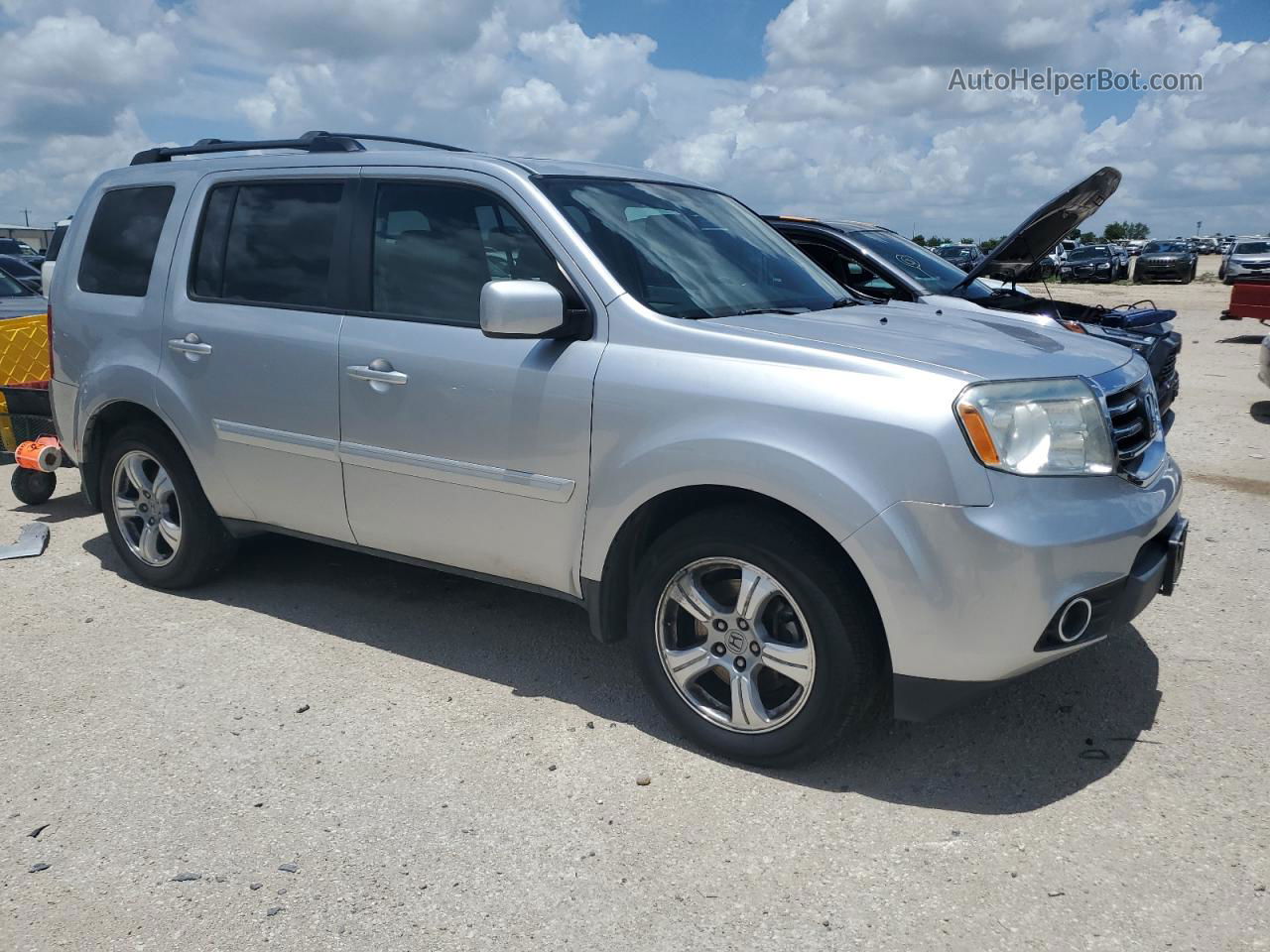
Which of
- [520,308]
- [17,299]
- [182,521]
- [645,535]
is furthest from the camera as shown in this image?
[17,299]

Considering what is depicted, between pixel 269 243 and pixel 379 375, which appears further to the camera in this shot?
pixel 269 243

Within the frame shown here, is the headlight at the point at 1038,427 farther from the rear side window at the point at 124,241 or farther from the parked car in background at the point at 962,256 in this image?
the parked car in background at the point at 962,256

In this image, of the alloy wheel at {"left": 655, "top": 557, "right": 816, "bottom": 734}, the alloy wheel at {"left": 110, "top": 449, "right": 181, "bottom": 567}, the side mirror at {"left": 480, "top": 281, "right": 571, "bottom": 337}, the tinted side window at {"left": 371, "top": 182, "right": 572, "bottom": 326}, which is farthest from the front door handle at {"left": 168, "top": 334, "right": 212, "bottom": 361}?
the alloy wheel at {"left": 655, "top": 557, "right": 816, "bottom": 734}

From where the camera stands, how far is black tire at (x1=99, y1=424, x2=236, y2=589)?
4.95 metres

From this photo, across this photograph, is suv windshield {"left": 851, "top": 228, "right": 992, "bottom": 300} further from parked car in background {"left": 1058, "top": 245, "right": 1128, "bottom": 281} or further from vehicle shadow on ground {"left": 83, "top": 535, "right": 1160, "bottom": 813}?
parked car in background {"left": 1058, "top": 245, "right": 1128, "bottom": 281}

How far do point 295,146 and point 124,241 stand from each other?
1.04 meters

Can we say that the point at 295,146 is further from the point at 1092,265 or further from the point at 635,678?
the point at 1092,265

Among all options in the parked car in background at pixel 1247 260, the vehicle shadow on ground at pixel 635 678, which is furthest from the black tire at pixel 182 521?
the parked car in background at pixel 1247 260

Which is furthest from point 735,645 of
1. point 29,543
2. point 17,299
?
point 17,299

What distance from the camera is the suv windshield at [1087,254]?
4000 cm

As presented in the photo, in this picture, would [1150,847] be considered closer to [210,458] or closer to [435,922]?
[435,922]

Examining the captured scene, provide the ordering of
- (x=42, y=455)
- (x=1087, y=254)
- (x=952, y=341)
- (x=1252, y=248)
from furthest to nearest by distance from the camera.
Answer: (x=1087, y=254), (x=1252, y=248), (x=42, y=455), (x=952, y=341)

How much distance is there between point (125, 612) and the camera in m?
5.02

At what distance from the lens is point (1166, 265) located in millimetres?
38531
